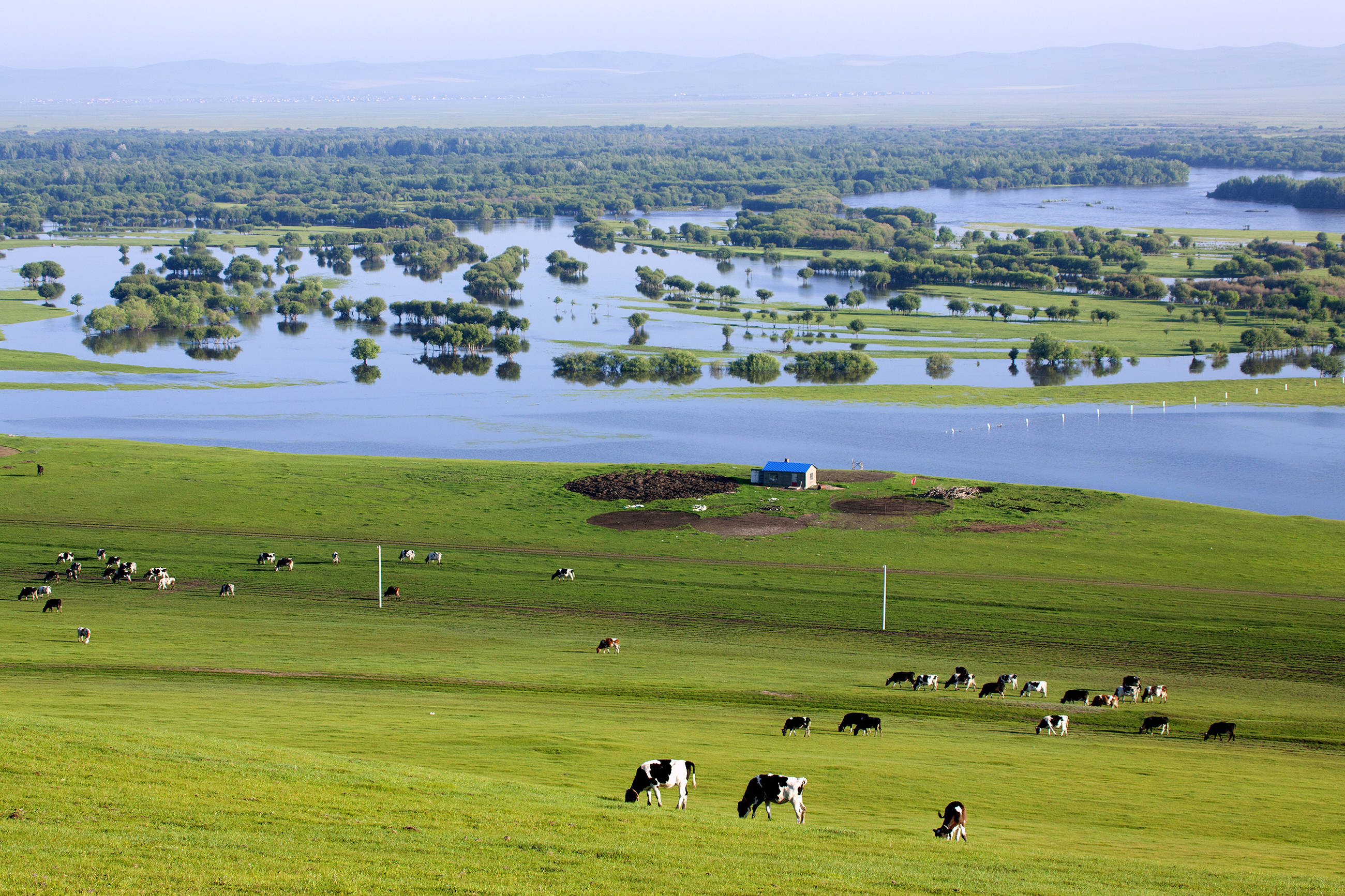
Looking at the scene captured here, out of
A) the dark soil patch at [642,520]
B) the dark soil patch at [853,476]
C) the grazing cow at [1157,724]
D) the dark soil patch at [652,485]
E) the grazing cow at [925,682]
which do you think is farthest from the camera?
the dark soil patch at [853,476]

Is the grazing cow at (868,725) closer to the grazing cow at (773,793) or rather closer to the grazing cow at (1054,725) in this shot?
the grazing cow at (1054,725)

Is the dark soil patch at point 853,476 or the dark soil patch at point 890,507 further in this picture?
the dark soil patch at point 853,476

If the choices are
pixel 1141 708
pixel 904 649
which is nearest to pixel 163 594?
pixel 904 649

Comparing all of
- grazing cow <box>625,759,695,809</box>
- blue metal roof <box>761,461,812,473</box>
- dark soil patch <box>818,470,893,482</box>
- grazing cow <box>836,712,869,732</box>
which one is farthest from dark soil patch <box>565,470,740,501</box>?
grazing cow <box>625,759,695,809</box>

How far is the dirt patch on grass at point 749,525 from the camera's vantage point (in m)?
45.6

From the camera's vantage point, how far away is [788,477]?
51.8m

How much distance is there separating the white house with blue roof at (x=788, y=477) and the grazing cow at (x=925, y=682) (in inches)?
927

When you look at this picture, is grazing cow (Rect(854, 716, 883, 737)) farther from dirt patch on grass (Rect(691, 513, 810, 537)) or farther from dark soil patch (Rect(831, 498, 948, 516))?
dark soil patch (Rect(831, 498, 948, 516))

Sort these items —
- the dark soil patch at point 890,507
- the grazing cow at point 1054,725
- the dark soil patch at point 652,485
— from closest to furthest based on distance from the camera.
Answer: the grazing cow at point 1054,725, the dark soil patch at point 890,507, the dark soil patch at point 652,485

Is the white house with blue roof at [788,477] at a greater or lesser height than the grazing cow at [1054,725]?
lesser

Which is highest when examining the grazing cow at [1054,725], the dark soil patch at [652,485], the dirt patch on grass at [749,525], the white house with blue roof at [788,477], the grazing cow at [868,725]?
the grazing cow at [868,725]

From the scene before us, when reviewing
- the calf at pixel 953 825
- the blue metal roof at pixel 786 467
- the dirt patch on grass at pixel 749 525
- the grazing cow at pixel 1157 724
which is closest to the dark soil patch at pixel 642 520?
the dirt patch on grass at pixel 749 525

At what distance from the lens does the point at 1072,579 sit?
39.6 metres

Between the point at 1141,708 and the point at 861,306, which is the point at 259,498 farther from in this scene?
the point at 861,306
